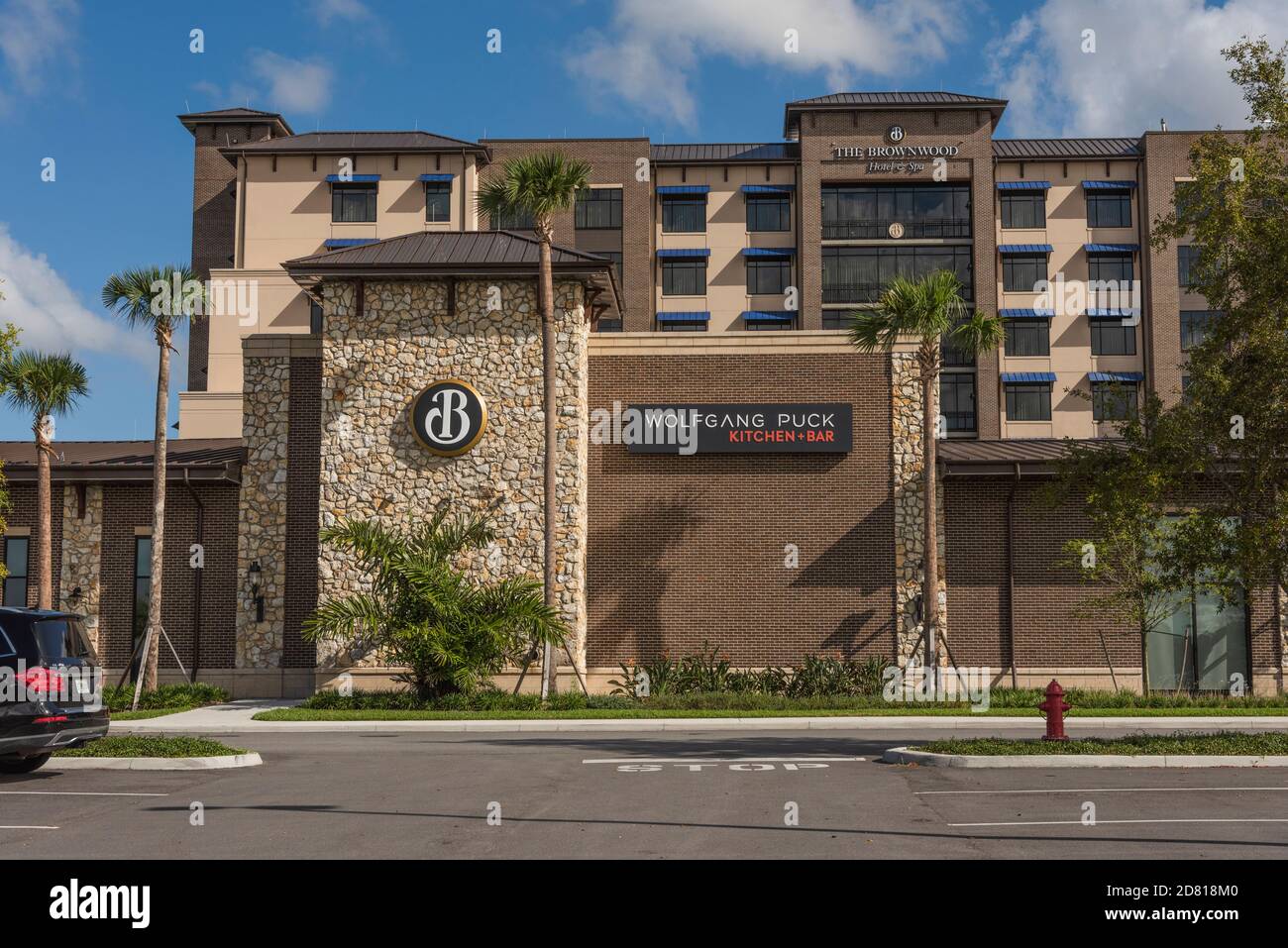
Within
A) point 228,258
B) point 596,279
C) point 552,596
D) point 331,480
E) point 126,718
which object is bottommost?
point 126,718

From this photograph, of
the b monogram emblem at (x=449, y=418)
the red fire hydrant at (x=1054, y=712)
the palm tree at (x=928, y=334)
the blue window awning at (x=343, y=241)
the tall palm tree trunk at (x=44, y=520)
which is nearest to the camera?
the red fire hydrant at (x=1054, y=712)

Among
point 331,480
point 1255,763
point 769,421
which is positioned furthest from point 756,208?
point 1255,763

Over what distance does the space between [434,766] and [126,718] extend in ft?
35.2

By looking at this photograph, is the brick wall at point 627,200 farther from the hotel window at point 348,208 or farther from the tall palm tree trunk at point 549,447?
the tall palm tree trunk at point 549,447

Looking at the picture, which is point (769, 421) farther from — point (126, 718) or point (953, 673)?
point (126, 718)

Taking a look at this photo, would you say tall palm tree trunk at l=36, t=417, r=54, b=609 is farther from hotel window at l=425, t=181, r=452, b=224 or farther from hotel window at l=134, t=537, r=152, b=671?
hotel window at l=425, t=181, r=452, b=224

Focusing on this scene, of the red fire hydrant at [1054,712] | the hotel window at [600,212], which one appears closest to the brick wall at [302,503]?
the red fire hydrant at [1054,712]

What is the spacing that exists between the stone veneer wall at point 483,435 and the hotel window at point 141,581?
530cm

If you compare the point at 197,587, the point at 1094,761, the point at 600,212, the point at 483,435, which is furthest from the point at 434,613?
the point at 600,212

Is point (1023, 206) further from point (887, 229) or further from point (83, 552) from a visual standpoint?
point (83, 552)

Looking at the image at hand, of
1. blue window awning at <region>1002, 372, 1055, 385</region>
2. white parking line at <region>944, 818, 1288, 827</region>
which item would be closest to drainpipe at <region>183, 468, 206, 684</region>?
white parking line at <region>944, 818, 1288, 827</region>

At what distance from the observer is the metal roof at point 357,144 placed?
5450 centimetres

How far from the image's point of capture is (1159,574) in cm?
1803

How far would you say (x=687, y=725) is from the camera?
21750 millimetres
